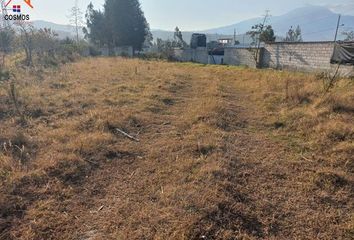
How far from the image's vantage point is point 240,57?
19328mm

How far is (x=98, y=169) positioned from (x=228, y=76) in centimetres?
1019

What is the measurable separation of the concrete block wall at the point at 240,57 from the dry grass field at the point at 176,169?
36.3 feet

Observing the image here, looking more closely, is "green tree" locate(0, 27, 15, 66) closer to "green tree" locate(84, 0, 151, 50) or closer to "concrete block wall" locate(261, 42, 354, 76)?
"green tree" locate(84, 0, 151, 50)

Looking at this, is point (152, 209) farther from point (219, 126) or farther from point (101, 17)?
point (101, 17)

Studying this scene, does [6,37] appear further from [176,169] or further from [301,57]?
[176,169]

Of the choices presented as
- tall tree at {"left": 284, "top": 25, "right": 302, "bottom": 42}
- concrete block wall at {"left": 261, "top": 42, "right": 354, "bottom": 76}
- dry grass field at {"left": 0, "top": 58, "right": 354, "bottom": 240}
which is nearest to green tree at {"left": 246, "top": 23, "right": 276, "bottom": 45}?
concrete block wall at {"left": 261, "top": 42, "right": 354, "bottom": 76}

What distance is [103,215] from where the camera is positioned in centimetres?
274

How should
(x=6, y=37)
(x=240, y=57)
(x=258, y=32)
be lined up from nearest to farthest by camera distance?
(x=6, y=37) → (x=240, y=57) → (x=258, y=32)

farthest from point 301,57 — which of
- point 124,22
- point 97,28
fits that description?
point 97,28

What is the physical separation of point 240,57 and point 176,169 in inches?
671

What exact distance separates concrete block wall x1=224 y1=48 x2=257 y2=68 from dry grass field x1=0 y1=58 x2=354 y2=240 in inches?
436

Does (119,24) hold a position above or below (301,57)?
above

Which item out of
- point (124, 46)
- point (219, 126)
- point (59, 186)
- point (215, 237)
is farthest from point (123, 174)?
point (124, 46)

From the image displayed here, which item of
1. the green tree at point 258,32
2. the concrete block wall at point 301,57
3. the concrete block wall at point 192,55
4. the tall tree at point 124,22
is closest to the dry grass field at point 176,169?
the concrete block wall at point 301,57
